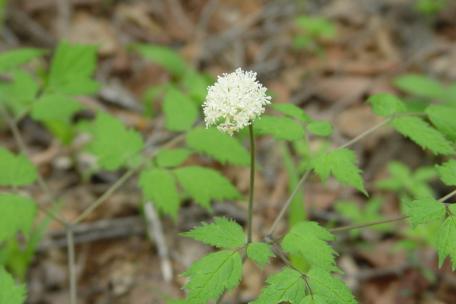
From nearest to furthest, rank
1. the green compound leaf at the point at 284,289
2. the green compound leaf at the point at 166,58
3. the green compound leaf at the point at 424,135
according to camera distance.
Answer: the green compound leaf at the point at 284,289 < the green compound leaf at the point at 424,135 < the green compound leaf at the point at 166,58

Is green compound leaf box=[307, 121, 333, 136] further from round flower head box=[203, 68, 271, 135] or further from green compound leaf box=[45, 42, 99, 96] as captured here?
green compound leaf box=[45, 42, 99, 96]

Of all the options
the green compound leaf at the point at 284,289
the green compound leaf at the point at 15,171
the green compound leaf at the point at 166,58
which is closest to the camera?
the green compound leaf at the point at 284,289

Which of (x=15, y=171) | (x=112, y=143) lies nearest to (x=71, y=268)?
(x=15, y=171)

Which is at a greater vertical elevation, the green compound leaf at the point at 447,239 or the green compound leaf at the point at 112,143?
the green compound leaf at the point at 112,143

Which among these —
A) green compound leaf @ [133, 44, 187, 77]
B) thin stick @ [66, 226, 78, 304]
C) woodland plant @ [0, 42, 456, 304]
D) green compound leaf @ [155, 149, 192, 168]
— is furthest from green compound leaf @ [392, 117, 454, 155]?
green compound leaf @ [133, 44, 187, 77]

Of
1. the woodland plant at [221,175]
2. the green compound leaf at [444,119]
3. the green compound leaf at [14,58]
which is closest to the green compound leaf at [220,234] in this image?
the woodland plant at [221,175]

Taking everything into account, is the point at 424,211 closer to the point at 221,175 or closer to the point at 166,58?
the point at 221,175

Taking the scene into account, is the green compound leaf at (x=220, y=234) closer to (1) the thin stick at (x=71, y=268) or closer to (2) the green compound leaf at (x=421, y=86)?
(1) the thin stick at (x=71, y=268)
